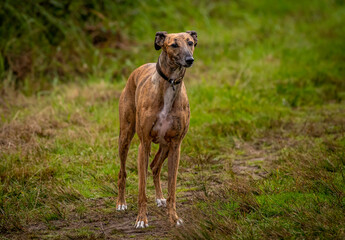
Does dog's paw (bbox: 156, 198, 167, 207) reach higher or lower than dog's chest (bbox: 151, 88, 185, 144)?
lower

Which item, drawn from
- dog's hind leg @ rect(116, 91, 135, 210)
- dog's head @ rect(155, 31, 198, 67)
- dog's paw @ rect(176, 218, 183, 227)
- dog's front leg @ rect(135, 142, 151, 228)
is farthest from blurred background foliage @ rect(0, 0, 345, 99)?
dog's paw @ rect(176, 218, 183, 227)

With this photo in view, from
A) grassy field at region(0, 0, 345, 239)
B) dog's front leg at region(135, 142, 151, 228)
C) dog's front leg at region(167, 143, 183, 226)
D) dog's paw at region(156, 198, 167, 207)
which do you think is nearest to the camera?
grassy field at region(0, 0, 345, 239)

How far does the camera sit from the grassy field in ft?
15.2

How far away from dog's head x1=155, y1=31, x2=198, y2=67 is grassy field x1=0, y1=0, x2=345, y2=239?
57.1 inches

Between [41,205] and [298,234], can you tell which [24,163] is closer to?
[41,205]

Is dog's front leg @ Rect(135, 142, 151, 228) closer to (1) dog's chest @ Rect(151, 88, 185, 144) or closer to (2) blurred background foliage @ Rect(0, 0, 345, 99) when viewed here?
(1) dog's chest @ Rect(151, 88, 185, 144)

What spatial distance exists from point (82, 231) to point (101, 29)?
7.94 meters

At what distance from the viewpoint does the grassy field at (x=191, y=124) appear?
4.63 m

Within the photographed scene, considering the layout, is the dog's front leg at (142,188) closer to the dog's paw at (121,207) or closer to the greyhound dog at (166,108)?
the greyhound dog at (166,108)

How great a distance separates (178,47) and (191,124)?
3585 mm

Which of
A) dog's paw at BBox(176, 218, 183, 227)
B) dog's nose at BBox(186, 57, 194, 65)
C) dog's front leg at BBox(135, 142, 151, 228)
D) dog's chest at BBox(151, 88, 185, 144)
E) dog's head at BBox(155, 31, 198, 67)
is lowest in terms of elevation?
dog's paw at BBox(176, 218, 183, 227)

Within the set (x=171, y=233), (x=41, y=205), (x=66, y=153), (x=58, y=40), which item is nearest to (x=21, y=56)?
(x=58, y=40)

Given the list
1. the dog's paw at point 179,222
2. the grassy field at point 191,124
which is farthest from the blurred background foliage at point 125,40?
the dog's paw at point 179,222

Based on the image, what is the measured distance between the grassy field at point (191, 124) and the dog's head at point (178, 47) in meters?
1.45
